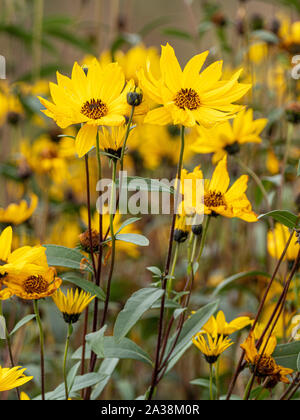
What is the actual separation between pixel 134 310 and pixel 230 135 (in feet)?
0.94

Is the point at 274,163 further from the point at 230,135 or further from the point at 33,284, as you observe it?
the point at 33,284

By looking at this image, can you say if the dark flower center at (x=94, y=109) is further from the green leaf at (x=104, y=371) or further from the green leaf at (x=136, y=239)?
the green leaf at (x=104, y=371)

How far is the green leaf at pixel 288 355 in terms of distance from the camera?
35 centimetres

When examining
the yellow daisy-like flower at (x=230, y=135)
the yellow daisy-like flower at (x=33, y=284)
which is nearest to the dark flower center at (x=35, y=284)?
the yellow daisy-like flower at (x=33, y=284)

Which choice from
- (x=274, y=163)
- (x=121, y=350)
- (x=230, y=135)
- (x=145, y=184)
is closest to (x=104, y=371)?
(x=121, y=350)

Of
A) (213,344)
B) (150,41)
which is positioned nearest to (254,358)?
(213,344)

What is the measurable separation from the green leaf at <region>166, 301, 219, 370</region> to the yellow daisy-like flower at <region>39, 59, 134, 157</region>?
0.46 feet

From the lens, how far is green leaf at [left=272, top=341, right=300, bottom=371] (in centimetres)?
35

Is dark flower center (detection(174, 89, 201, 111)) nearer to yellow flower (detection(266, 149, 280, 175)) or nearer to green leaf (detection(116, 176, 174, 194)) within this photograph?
green leaf (detection(116, 176, 174, 194))

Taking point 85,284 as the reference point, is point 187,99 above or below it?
above

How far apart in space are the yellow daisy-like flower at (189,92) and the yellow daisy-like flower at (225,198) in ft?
0.17

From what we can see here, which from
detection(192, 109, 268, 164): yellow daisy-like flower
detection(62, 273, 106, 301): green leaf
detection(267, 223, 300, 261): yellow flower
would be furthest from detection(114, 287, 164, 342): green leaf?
detection(192, 109, 268, 164): yellow daisy-like flower

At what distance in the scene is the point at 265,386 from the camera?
0.36 m

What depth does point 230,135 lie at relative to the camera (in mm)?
538
